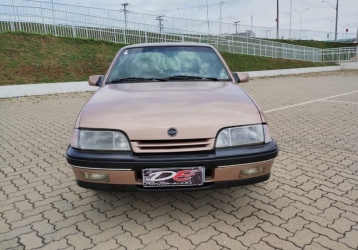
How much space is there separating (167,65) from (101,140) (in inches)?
58.2

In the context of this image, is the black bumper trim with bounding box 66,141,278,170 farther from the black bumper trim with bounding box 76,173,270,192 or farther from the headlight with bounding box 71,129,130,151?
the black bumper trim with bounding box 76,173,270,192

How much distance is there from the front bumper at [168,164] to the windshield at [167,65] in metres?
1.22

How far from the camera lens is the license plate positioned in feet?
6.89

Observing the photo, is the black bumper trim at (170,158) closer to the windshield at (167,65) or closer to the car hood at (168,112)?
the car hood at (168,112)

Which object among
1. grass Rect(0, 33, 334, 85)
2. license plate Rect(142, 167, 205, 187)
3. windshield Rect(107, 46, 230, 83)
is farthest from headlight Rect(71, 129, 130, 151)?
grass Rect(0, 33, 334, 85)

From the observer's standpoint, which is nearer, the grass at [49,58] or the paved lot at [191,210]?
the paved lot at [191,210]

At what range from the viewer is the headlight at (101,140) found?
7.14ft

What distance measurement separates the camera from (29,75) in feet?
42.1

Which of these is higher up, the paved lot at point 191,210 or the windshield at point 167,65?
the windshield at point 167,65

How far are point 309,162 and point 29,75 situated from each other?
503 inches

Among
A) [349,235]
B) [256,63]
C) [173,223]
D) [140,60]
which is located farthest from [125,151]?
[256,63]

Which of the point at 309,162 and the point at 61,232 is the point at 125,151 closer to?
the point at 61,232

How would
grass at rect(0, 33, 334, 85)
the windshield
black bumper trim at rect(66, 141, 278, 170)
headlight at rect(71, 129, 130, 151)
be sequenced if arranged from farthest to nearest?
grass at rect(0, 33, 334, 85) < the windshield < headlight at rect(71, 129, 130, 151) < black bumper trim at rect(66, 141, 278, 170)

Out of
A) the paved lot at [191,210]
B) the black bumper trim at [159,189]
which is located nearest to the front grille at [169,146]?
the black bumper trim at [159,189]
